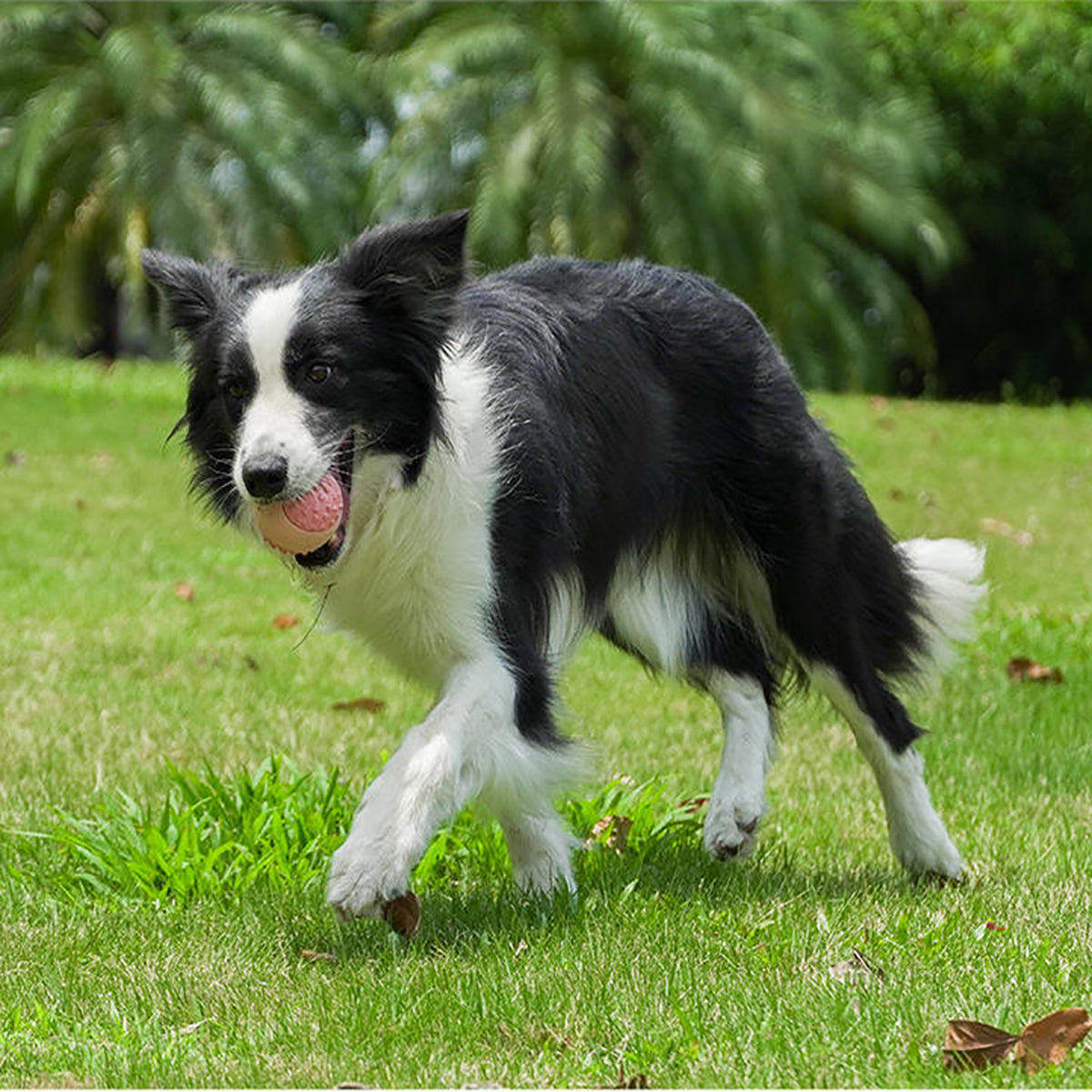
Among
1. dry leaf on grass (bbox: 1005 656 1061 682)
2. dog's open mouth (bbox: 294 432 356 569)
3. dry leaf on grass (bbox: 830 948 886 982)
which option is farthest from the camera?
dry leaf on grass (bbox: 1005 656 1061 682)

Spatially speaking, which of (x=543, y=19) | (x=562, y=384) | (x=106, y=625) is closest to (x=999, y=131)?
(x=543, y=19)

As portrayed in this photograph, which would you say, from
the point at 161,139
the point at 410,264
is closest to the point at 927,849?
the point at 410,264

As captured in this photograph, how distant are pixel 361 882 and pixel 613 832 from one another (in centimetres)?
114

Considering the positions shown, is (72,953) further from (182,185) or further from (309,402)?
(182,185)

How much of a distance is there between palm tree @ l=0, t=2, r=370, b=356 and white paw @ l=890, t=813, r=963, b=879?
15.2 metres

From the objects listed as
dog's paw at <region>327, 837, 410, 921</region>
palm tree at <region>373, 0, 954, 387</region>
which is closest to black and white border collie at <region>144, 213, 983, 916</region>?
dog's paw at <region>327, 837, 410, 921</region>

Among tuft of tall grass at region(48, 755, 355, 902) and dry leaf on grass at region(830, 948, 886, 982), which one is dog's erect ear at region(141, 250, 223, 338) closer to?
tuft of tall grass at region(48, 755, 355, 902)

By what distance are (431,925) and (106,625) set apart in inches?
159

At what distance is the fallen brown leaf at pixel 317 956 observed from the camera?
3.57 meters

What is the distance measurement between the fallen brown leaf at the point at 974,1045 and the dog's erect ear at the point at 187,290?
2.05 m

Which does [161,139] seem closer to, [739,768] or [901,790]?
[739,768]

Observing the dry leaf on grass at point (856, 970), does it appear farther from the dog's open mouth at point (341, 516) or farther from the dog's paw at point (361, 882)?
the dog's open mouth at point (341, 516)

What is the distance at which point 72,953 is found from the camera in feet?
12.0

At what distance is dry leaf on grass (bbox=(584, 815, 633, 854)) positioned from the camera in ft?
14.4
